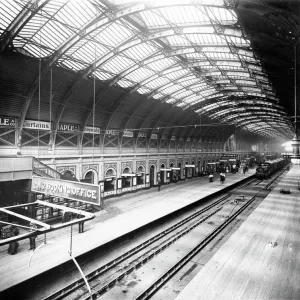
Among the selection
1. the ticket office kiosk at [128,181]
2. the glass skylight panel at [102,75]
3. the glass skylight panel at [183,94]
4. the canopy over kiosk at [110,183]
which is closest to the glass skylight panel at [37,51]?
the glass skylight panel at [102,75]

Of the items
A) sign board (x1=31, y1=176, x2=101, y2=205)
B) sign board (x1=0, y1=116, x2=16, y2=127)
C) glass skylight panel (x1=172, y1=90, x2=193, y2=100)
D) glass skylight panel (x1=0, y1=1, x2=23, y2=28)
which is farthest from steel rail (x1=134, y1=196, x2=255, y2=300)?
glass skylight panel (x1=172, y1=90, x2=193, y2=100)

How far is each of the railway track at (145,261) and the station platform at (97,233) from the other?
1.15 meters

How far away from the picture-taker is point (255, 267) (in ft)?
27.4

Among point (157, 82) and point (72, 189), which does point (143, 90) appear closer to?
point (157, 82)

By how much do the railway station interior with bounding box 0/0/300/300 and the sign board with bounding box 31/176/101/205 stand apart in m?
0.05

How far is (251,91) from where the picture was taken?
1045 inches

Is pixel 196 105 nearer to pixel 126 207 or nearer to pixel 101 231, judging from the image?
pixel 126 207

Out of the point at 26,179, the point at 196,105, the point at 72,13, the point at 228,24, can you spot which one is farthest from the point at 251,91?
the point at 26,179

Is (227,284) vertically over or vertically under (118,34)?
under

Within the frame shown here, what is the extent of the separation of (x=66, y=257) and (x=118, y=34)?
45.2ft

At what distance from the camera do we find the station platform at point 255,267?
267 inches

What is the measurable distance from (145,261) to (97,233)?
11.4 ft

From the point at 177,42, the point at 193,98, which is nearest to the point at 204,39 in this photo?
the point at 177,42

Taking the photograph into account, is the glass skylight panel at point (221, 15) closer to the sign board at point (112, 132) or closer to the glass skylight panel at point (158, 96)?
the glass skylight panel at point (158, 96)
